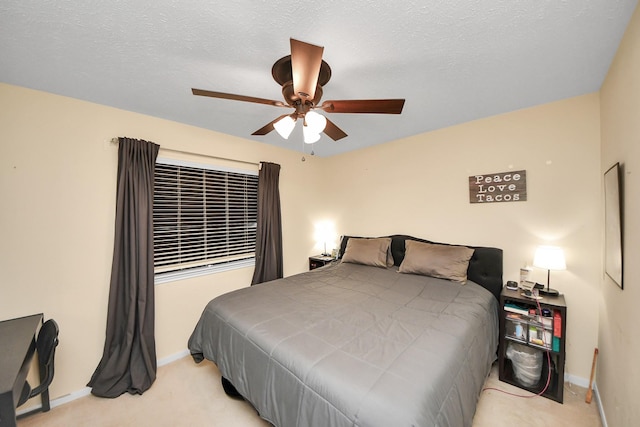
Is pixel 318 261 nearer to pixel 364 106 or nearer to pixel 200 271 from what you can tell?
pixel 200 271

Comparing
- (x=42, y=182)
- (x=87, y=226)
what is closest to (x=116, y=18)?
(x=42, y=182)

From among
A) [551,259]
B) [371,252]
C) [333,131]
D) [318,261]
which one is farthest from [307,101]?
[318,261]

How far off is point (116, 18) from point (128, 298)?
6.92 feet

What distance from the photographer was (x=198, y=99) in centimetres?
203

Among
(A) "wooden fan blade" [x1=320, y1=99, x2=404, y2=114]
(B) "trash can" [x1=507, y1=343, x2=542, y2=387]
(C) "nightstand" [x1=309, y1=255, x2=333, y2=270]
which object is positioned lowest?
(B) "trash can" [x1=507, y1=343, x2=542, y2=387]

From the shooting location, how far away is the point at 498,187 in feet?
7.86

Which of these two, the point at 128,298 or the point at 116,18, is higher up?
the point at 116,18

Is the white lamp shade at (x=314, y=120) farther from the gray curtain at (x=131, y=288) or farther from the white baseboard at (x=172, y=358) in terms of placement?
the white baseboard at (x=172, y=358)

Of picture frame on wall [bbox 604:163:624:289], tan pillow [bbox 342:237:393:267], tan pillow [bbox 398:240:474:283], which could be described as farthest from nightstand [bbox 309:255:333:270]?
picture frame on wall [bbox 604:163:624:289]

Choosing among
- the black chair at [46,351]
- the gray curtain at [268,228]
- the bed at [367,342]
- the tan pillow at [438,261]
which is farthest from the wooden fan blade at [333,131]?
the black chair at [46,351]

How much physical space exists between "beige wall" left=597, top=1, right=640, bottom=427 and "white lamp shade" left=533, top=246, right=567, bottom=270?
0.88 feet

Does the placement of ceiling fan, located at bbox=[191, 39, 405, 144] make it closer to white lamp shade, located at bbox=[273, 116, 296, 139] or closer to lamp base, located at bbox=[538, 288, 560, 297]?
white lamp shade, located at bbox=[273, 116, 296, 139]

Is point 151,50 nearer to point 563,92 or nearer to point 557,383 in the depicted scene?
point 563,92

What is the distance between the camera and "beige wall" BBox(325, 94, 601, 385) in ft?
6.50
